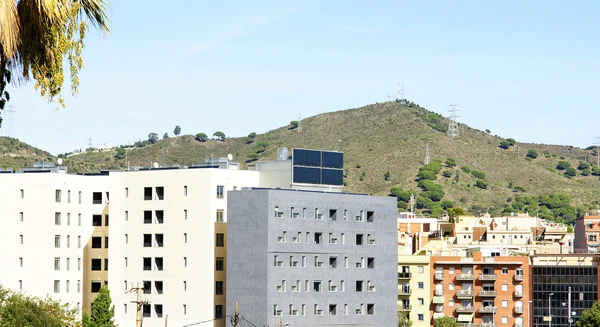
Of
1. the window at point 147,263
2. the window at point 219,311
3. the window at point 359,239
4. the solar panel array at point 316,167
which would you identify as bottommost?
the window at point 219,311

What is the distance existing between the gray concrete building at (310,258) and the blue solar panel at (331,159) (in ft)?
23.4

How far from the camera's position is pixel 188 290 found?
473 ft

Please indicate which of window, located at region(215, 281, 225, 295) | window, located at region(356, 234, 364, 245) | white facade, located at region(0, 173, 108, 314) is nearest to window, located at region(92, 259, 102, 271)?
white facade, located at region(0, 173, 108, 314)

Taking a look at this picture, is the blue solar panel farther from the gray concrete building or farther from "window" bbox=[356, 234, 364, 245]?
"window" bbox=[356, 234, 364, 245]

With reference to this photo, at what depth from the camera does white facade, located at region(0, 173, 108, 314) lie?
148500 mm

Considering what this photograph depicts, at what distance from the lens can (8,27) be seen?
25.1 meters

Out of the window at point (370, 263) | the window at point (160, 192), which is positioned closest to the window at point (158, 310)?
the window at point (160, 192)

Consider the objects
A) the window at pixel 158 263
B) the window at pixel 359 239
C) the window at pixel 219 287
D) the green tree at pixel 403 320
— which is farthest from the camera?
the green tree at pixel 403 320

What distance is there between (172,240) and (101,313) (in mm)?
13163

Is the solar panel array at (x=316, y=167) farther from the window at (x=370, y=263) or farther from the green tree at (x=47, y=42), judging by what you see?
the green tree at (x=47, y=42)

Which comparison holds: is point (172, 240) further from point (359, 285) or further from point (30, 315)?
point (30, 315)

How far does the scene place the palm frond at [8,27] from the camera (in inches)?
974

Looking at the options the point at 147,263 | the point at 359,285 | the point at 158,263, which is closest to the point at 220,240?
the point at 158,263

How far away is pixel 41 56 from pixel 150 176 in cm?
12352
